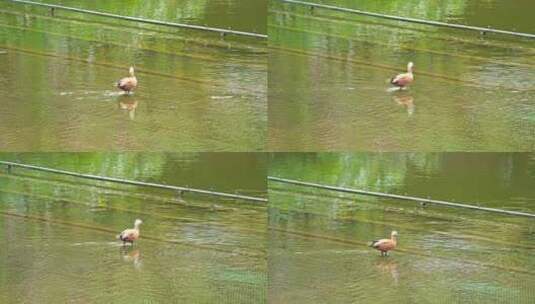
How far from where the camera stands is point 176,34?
5617 millimetres

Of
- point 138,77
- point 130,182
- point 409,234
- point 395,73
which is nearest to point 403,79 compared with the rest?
point 395,73

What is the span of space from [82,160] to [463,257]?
1.62 m

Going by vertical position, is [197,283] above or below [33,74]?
below

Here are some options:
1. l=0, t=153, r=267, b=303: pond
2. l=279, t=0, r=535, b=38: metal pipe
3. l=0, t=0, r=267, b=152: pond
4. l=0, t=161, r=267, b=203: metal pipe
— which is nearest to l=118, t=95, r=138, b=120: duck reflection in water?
l=0, t=0, r=267, b=152: pond

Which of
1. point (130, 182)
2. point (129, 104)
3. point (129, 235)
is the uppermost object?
point (129, 104)

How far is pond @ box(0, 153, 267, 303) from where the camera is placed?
18.1ft

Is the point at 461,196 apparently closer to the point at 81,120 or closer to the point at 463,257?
the point at 463,257

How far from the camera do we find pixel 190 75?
18.4 ft

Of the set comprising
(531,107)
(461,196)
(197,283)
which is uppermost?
(531,107)

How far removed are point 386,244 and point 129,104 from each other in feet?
3.97

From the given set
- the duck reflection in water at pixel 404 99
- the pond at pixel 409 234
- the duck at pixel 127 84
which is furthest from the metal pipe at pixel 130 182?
the duck reflection in water at pixel 404 99

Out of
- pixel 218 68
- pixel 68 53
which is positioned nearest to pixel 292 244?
pixel 218 68

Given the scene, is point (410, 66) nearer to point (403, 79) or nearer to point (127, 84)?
point (403, 79)

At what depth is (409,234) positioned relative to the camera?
557cm
